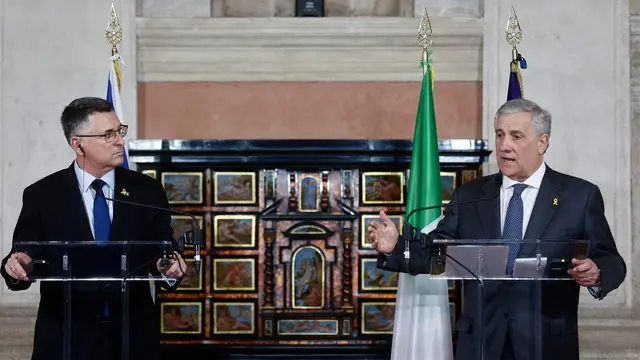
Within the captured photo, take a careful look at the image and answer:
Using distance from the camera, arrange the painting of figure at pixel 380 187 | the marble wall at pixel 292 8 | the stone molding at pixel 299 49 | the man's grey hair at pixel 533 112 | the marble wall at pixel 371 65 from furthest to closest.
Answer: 1. the marble wall at pixel 292 8
2. the stone molding at pixel 299 49
3. the marble wall at pixel 371 65
4. the painting of figure at pixel 380 187
5. the man's grey hair at pixel 533 112

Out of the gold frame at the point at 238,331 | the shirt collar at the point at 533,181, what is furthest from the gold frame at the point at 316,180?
the shirt collar at the point at 533,181

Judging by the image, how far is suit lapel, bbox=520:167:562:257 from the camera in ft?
15.6

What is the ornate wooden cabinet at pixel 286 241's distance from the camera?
24.2ft

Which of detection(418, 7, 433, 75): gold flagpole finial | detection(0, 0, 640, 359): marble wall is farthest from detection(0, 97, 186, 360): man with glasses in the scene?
detection(0, 0, 640, 359): marble wall

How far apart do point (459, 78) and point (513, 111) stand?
3.03 meters

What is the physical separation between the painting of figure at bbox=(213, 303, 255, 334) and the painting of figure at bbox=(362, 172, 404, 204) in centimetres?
109

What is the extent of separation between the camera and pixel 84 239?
187 inches

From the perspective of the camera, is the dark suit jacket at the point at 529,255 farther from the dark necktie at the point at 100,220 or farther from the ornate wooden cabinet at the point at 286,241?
the ornate wooden cabinet at the point at 286,241

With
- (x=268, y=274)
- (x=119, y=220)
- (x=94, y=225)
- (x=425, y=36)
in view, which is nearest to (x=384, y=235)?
(x=119, y=220)

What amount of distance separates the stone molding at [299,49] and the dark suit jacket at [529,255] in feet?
9.61

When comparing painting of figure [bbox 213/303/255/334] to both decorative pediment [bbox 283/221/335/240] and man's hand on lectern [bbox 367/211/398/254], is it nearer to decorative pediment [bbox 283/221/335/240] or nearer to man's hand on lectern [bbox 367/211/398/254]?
decorative pediment [bbox 283/221/335/240]

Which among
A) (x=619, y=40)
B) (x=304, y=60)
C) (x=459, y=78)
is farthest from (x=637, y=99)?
(x=304, y=60)

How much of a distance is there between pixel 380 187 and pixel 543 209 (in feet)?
9.01

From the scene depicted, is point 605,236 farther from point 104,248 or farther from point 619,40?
point 619,40
